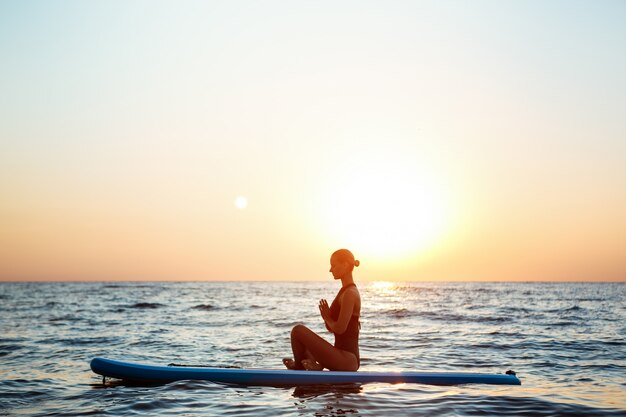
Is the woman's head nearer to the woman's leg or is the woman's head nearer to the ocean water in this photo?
the woman's leg

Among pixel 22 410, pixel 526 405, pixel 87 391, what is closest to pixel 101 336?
pixel 87 391

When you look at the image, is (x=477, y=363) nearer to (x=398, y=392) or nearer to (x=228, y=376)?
(x=398, y=392)

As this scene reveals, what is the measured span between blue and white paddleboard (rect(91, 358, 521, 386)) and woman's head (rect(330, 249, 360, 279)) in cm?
149

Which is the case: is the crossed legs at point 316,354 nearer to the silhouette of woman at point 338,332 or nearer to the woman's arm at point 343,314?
the silhouette of woman at point 338,332

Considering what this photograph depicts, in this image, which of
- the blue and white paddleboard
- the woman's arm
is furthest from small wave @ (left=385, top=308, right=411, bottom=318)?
the woman's arm

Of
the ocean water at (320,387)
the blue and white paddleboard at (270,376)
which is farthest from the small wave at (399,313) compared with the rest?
the blue and white paddleboard at (270,376)

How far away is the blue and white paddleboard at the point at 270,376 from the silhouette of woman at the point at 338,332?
250 mm

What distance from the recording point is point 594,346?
14672 mm

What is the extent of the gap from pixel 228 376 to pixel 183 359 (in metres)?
4.31

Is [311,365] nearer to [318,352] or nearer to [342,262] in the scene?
[318,352]

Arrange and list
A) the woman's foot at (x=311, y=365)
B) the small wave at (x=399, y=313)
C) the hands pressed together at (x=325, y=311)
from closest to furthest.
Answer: the hands pressed together at (x=325, y=311) < the woman's foot at (x=311, y=365) < the small wave at (x=399, y=313)

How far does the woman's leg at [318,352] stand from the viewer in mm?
8219

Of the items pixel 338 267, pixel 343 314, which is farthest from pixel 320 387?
pixel 338 267

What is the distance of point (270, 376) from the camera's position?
8.26 m
